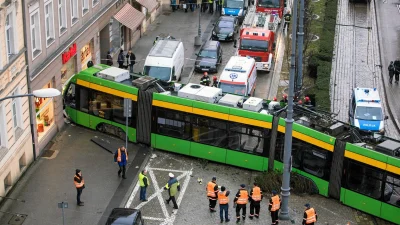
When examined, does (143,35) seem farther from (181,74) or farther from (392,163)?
(392,163)

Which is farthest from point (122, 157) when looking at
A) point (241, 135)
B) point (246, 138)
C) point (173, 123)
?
point (246, 138)

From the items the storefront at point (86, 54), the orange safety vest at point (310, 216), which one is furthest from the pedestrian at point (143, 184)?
the storefront at point (86, 54)

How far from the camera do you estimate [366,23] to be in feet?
188

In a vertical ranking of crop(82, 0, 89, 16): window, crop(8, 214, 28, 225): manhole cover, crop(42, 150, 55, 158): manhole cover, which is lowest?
crop(8, 214, 28, 225): manhole cover

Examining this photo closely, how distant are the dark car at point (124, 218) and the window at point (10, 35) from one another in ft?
27.7

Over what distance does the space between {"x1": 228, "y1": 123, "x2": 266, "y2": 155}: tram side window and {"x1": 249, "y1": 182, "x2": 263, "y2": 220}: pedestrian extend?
367cm

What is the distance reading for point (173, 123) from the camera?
32.4m

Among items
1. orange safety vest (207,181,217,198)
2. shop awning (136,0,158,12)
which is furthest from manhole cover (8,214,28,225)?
shop awning (136,0,158,12)

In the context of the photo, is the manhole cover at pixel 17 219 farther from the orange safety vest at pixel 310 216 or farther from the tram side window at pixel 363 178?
the tram side window at pixel 363 178

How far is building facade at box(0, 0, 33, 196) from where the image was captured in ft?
93.5

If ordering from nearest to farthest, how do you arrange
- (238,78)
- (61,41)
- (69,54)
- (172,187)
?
(172,187) → (61,41) → (69,54) → (238,78)

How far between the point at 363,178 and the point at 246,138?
5.44 metres

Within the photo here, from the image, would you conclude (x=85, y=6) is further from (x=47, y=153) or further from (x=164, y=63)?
(x=47, y=153)

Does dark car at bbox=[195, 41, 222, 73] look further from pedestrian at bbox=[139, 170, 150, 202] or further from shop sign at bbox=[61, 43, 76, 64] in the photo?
pedestrian at bbox=[139, 170, 150, 202]
